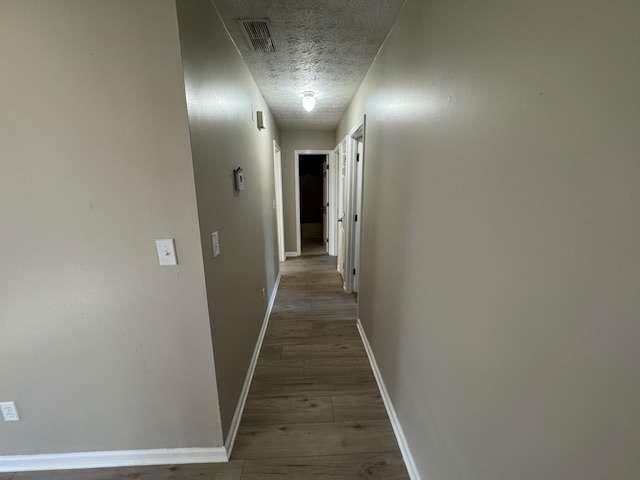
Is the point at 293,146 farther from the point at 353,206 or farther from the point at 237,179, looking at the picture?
the point at 237,179

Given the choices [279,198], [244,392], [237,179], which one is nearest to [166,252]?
[237,179]

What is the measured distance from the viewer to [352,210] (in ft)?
10.3

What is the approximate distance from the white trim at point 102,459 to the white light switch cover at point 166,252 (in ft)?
3.48

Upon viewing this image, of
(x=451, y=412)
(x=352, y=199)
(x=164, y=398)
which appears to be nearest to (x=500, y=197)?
(x=451, y=412)

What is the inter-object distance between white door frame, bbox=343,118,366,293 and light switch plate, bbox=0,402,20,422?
8.43 feet

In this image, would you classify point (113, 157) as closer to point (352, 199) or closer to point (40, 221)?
point (40, 221)

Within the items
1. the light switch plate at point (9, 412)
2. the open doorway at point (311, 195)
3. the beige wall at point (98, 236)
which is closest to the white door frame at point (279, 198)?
the open doorway at point (311, 195)

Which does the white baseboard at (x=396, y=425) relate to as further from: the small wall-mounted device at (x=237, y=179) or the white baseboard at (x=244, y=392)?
the small wall-mounted device at (x=237, y=179)

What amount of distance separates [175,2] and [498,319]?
4.92 ft

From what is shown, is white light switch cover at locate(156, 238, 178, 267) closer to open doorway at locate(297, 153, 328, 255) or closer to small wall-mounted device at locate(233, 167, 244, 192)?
small wall-mounted device at locate(233, 167, 244, 192)

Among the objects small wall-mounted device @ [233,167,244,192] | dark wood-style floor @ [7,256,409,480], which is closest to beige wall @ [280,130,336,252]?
dark wood-style floor @ [7,256,409,480]

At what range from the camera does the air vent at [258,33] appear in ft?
4.85

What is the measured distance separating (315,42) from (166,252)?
5.29 feet

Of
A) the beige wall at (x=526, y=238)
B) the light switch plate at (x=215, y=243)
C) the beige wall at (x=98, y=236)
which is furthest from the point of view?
the light switch plate at (x=215, y=243)
